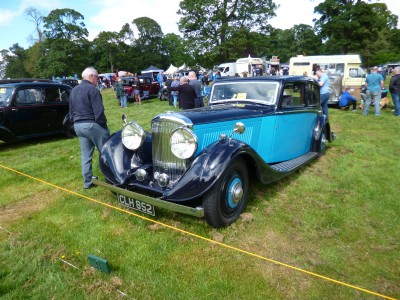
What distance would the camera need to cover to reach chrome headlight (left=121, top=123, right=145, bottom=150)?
3783 millimetres

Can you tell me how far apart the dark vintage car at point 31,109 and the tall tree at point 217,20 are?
26.3 m

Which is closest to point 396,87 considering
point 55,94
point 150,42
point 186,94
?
point 186,94

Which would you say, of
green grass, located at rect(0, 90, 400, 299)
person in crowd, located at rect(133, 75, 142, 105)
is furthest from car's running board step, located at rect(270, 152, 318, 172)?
person in crowd, located at rect(133, 75, 142, 105)

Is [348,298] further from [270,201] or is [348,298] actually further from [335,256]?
[270,201]

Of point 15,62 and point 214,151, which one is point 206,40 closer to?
point 214,151

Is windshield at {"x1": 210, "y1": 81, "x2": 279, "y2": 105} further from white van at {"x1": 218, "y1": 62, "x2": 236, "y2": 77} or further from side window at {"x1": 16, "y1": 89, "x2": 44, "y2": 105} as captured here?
white van at {"x1": 218, "y1": 62, "x2": 236, "y2": 77}

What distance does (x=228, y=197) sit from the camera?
3.30 m

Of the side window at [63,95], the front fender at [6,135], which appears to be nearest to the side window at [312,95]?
the side window at [63,95]

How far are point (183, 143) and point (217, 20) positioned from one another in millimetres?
32464

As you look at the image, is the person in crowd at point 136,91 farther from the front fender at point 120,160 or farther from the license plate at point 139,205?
the license plate at point 139,205

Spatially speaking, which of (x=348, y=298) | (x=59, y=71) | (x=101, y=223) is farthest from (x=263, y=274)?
(x=59, y=71)

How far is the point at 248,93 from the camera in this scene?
470 centimetres

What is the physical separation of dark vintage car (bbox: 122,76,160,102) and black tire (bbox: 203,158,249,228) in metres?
15.9

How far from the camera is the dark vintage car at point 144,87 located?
59.7 feet
